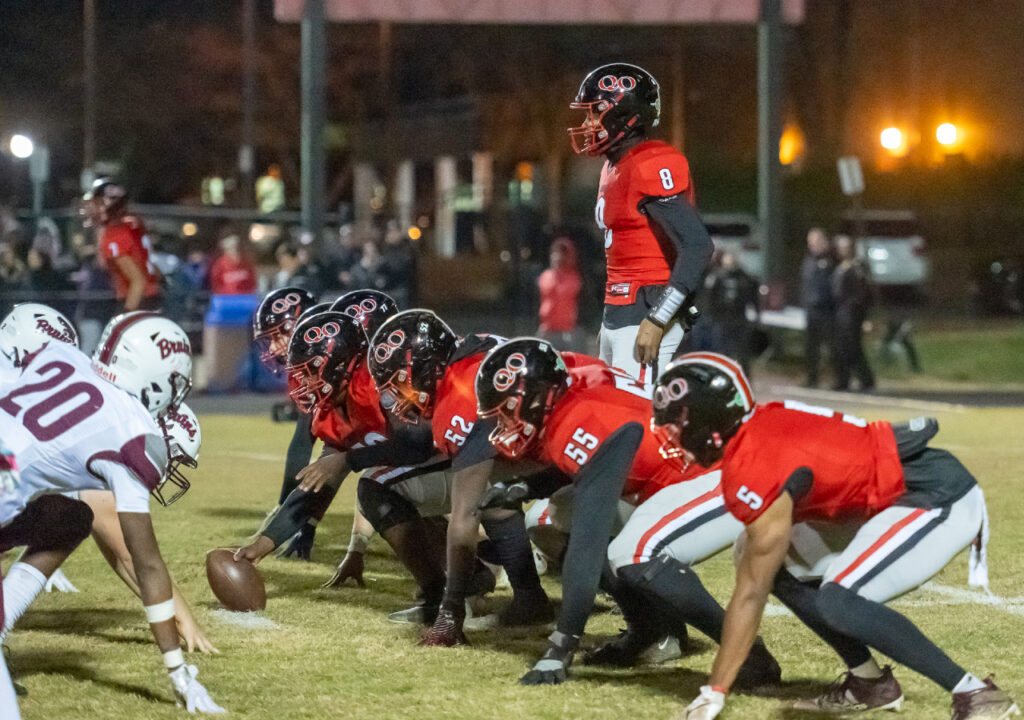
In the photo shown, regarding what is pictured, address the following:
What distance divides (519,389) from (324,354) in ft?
4.21

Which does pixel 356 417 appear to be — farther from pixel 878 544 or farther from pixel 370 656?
pixel 878 544

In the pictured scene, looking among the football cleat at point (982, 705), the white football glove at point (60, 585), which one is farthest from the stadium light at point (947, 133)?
the football cleat at point (982, 705)

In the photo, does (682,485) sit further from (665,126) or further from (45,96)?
(45,96)

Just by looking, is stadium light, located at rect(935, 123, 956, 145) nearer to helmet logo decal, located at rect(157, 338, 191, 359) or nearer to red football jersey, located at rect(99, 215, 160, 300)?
red football jersey, located at rect(99, 215, 160, 300)

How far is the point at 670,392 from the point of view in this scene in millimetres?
4320

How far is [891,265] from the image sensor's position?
93.8 feet

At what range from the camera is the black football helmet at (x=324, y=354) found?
5.95m

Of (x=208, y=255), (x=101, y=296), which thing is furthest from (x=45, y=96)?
(x=101, y=296)

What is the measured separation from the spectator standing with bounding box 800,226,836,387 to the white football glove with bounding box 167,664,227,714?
13.1m

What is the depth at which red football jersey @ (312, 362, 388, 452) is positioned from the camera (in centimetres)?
612

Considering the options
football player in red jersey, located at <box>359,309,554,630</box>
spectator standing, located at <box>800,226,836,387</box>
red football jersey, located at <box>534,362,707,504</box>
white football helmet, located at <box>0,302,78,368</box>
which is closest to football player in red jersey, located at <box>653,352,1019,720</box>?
red football jersey, located at <box>534,362,707,504</box>

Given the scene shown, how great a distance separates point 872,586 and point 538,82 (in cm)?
3719

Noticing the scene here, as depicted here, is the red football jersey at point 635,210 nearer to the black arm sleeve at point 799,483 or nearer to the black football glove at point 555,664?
the black football glove at point 555,664

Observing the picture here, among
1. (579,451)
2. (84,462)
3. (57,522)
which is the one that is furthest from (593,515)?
Result: (57,522)
